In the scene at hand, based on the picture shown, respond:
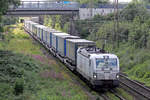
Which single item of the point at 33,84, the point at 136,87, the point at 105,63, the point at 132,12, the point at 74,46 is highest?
the point at 132,12

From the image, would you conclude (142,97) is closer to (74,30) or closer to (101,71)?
(101,71)

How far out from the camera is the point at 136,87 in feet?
69.0

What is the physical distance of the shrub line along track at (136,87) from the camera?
62.0ft

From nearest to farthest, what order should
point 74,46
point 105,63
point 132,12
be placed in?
point 105,63, point 74,46, point 132,12

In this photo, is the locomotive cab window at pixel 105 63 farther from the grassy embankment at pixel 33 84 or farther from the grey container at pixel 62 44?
the grey container at pixel 62 44

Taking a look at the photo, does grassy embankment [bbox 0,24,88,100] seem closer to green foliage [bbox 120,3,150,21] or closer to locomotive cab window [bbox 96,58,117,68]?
locomotive cab window [bbox 96,58,117,68]

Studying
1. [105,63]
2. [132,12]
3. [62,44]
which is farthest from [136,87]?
[132,12]

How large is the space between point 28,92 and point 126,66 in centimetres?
1359

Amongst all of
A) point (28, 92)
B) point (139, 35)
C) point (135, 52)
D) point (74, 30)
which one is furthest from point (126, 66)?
point (74, 30)

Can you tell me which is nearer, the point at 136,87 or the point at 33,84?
the point at 33,84

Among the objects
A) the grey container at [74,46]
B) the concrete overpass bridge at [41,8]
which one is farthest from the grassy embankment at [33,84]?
the concrete overpass bridge at [41,8]

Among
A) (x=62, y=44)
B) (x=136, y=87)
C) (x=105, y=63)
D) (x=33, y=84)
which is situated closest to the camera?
(x=105, y=63)

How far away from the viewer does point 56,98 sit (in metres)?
16.3

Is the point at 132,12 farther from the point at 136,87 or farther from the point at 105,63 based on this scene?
the point at 105,63
